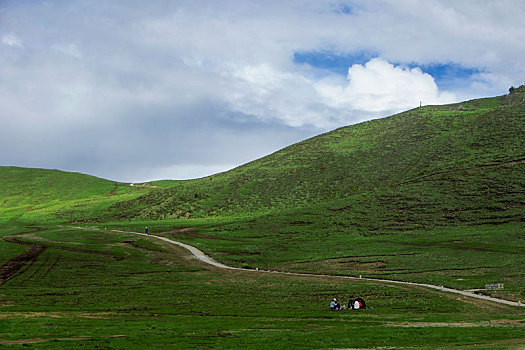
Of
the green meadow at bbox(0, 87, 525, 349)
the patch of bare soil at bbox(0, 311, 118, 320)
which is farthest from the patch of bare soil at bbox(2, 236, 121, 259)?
the patch of bare soil at bbox(0, 311, 118, 320)

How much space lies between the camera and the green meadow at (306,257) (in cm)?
3086

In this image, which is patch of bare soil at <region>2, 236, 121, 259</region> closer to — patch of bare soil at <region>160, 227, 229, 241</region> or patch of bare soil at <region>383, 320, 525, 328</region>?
patch of bare soil at <region>160, 227, 229, 241</region>

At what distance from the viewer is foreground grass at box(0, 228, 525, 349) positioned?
91.4 ft

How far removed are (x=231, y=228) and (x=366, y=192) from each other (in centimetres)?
5201

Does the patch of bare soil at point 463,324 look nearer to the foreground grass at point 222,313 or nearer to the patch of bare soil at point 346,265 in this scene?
the foreground grass at point 222,313

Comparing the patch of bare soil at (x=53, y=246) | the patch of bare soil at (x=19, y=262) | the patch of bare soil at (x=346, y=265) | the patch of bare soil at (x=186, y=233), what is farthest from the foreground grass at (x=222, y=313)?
the patch of bare soil at (x=186, y=233)

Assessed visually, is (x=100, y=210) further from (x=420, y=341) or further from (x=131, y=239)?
(x=420, y=341)

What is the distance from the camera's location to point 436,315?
37125 millimetres

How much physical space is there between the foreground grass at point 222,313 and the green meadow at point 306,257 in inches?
7.4

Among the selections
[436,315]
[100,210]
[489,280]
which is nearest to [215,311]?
[436,315]

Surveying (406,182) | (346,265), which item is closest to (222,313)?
(346,265)

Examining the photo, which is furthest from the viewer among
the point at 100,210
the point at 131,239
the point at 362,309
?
the point at 100,210

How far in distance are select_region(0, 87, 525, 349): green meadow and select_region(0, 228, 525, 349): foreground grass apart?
0.19m

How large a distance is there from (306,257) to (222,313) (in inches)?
1955
